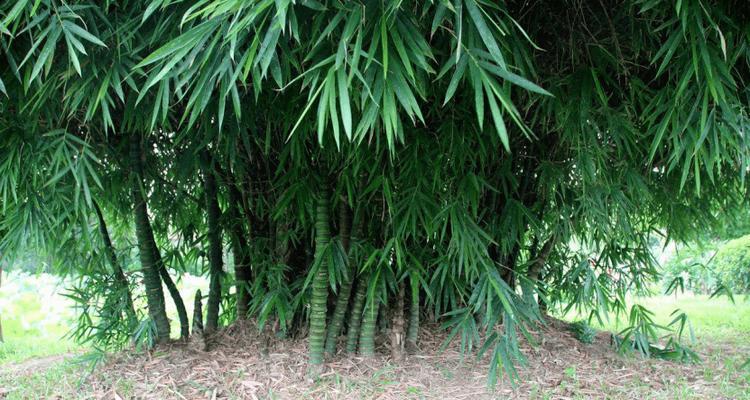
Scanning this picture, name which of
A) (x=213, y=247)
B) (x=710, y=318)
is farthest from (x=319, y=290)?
(x=710, y=318)

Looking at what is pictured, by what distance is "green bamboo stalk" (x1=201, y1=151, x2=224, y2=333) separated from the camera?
2.68 meters

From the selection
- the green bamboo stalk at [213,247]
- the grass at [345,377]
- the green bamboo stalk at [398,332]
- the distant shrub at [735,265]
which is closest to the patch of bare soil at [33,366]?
the grass at [345,377]

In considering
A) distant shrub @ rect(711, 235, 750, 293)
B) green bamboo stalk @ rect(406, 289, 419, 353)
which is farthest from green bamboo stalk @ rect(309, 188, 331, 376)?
distant shrub @ rect(711, 235, 750, 293)

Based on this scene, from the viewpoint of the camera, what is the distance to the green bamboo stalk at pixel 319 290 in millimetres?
2400

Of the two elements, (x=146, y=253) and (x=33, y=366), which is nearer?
(x=146, y=253)

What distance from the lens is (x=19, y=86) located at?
2.06m

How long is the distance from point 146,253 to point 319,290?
900 millimetres

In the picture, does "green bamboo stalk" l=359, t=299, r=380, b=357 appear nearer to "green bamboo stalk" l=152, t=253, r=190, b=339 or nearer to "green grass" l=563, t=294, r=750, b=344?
"green bamboo stalk" l=152, t=253, r=190, b=339

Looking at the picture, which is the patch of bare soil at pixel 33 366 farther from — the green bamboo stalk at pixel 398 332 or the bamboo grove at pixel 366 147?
the green bamboo stalk at pixel 398 332

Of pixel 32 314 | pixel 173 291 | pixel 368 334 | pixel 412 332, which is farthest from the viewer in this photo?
pixel 32 314

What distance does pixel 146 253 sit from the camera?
2.72m

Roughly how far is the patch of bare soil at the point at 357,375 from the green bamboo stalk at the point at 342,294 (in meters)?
0.09

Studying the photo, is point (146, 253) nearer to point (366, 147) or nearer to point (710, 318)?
point (366, 147)

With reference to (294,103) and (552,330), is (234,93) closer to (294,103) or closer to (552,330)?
(294,103)
